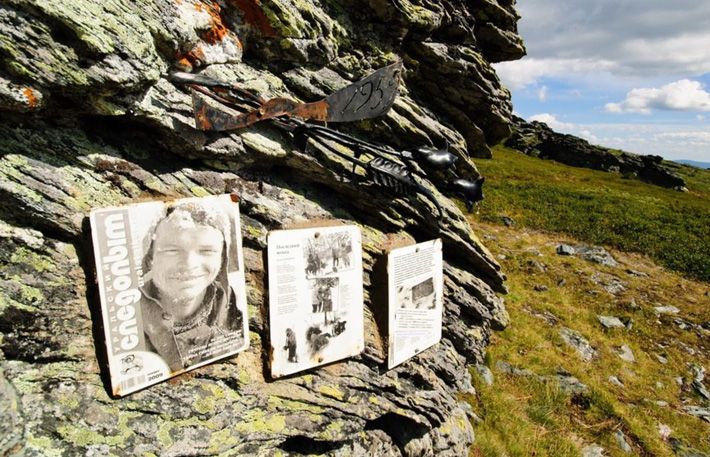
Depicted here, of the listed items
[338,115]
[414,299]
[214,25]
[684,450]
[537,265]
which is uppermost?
[214,25]

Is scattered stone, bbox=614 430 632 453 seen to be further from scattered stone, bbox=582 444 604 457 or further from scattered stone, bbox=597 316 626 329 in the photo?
scattered stone, bbox=597 316 626 329

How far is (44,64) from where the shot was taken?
3.60m

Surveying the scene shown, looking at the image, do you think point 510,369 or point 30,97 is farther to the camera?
point 510,369

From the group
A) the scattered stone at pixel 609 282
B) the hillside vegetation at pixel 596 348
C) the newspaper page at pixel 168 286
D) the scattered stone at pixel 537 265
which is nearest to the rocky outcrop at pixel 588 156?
the hillside vegetation at pixel 596 348

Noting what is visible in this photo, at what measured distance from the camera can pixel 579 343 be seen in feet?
42.6

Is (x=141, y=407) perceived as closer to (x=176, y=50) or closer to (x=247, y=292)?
(x=247, y=292)

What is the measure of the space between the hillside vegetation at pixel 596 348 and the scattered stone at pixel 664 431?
28mm

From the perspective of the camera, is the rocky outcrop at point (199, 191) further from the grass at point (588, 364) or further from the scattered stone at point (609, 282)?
the scattered stone at point (609, 282)

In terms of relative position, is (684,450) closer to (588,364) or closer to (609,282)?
(588,364)

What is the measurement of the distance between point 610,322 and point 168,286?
15.4 metres

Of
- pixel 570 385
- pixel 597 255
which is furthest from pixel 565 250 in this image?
pixel 570 385

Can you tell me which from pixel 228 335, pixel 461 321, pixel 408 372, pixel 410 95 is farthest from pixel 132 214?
pixel 461 321

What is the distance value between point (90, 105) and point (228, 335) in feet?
9.75

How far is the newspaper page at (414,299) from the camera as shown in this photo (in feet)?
22.2
